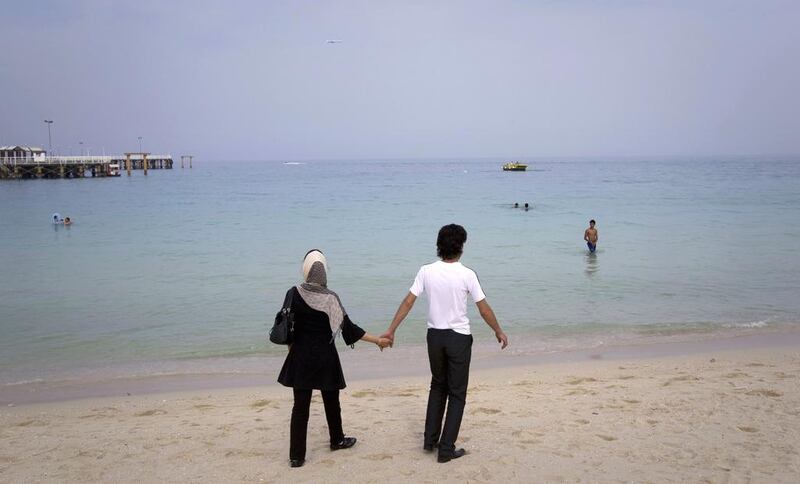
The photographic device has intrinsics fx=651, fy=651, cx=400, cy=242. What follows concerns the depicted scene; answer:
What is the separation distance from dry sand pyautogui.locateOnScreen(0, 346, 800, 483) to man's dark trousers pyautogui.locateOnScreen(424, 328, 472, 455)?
23cm

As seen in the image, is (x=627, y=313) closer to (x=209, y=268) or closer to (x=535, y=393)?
(x=535, y=393)

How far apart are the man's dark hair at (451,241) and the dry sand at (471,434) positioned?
155 cm

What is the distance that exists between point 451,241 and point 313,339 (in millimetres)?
1187

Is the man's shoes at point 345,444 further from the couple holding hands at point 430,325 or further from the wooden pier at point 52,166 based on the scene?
the wooden pier at point 52,166

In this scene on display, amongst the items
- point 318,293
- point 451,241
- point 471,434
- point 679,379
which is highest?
point 451,241

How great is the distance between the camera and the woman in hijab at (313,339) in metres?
4.48

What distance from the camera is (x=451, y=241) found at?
178 inches

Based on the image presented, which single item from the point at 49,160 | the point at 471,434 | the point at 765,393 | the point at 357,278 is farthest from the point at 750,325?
the point at 49,160

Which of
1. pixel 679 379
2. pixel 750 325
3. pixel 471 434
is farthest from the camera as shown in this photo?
pixel 750 325

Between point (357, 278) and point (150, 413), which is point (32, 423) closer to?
point (150, 413)

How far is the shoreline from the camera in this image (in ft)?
26.6

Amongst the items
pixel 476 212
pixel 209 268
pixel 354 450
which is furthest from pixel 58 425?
pixel 476 212

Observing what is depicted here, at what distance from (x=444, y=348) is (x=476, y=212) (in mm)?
38013

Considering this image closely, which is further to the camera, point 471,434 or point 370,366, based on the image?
point 370,366
